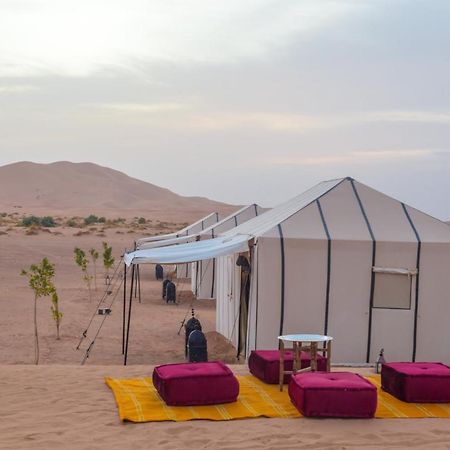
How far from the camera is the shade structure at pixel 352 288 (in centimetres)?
1127

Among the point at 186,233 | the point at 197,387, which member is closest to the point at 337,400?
the point at 197,387

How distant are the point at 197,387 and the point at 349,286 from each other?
416cm

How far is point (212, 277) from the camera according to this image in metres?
20.6

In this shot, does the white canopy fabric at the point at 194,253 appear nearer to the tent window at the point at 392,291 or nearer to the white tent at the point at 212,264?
the tent window at the point at 392,291

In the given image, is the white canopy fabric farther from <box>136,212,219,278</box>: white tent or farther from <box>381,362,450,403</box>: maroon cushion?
<box>136,212,219,278</box>: white tent

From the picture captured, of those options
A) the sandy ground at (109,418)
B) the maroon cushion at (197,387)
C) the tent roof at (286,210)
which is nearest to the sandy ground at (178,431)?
the sandy ground at (109,418)

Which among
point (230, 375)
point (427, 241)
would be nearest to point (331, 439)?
point (230, 375)

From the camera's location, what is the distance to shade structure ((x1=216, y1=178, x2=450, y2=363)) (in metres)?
11.3

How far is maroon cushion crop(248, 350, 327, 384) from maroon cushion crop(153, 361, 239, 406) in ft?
3.22

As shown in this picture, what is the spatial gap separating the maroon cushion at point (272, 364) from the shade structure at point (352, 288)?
75.8 inches

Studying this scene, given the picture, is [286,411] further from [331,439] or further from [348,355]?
[348,355]

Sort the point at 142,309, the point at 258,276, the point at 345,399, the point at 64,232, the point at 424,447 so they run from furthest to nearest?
the point at 64,232, the point at 142,309, the point at 258,276, the point at 345,399, the point at 424,447

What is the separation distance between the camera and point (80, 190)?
117m

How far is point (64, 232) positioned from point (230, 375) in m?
38.4
